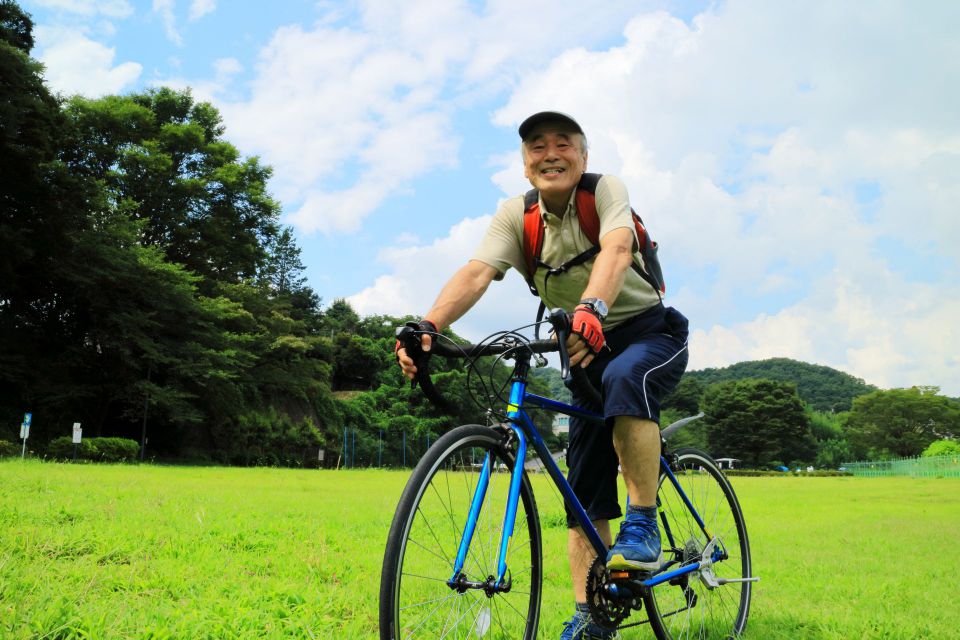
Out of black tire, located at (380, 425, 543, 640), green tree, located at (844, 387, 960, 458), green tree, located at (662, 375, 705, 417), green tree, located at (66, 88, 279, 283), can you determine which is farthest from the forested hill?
black tire, located at (380, 425, 543, 640)

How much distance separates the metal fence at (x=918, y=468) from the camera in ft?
177

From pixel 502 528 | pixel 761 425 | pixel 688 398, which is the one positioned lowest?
pixel 502 528

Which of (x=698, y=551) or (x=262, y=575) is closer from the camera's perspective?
(x=698, y=551)

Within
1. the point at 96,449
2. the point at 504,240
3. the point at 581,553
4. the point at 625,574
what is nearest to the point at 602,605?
the point at 625,574

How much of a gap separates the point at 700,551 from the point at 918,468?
68.4 meters

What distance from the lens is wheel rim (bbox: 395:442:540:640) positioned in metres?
2.14

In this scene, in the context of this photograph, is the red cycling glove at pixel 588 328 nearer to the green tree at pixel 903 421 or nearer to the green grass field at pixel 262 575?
the green grass field at pixel 262 575

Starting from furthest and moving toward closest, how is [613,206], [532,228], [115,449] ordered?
1. [115,449]
2. [532,228]
3. [613,206]

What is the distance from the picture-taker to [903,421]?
254 ft

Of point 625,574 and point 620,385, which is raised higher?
point 620,385

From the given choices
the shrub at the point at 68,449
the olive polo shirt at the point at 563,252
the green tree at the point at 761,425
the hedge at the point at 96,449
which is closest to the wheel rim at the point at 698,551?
the olive polo shirt at the point at 563,252

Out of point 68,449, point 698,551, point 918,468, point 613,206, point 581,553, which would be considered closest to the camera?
point 613,206

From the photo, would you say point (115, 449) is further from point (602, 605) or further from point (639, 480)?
point (639, 480)

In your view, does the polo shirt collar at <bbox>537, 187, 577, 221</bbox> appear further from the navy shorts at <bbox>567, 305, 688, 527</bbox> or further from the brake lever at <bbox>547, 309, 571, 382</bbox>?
the brake lever at <bbox>547, 309, 571, 382</bbox>
